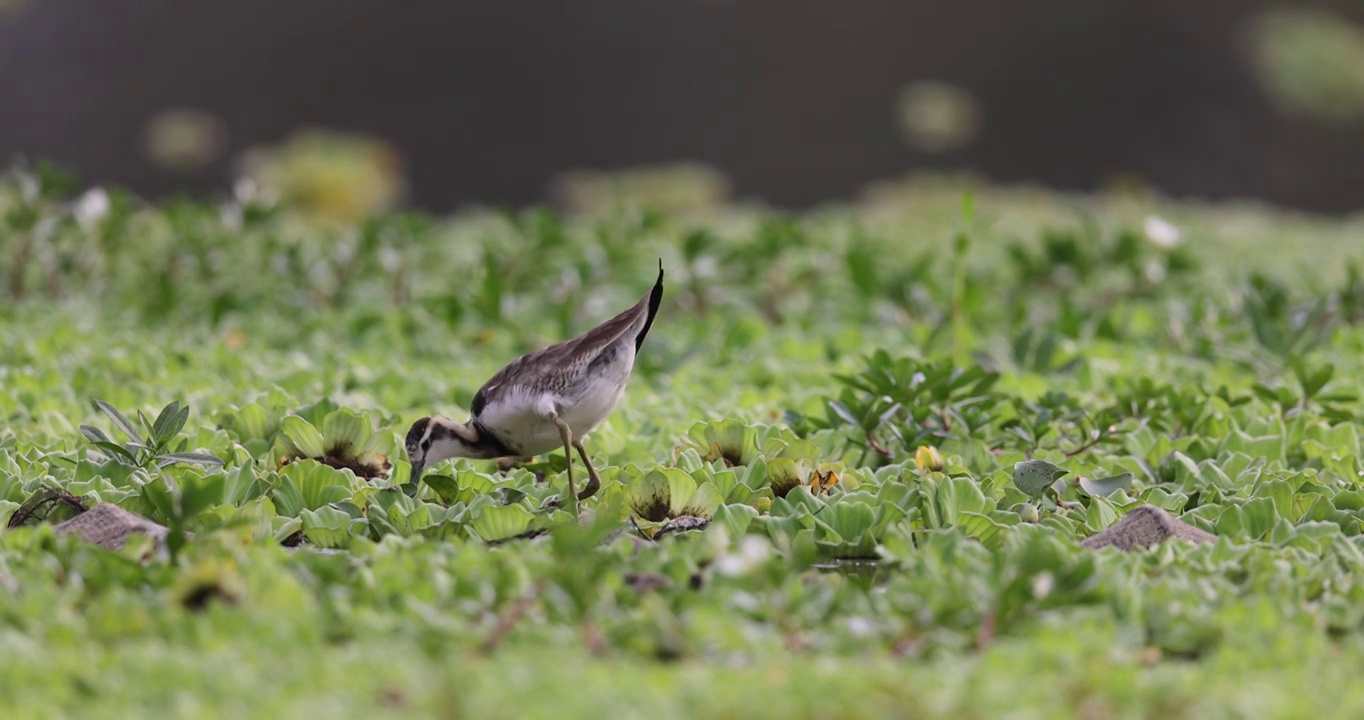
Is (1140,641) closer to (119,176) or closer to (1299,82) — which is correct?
(119,176)

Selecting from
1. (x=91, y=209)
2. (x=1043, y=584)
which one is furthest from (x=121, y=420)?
(x=91, y=209)

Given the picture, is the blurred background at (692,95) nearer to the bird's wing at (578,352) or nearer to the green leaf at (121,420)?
the green leaf at (121,420)

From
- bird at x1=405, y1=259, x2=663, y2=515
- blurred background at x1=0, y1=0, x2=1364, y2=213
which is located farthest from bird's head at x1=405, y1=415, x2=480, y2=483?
blurred background at x1=0, y1=0, x2=1364, y2=213

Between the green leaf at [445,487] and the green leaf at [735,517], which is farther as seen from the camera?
the green leaf at [445,487]

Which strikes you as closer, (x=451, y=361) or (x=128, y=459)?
(x=128, y=459)

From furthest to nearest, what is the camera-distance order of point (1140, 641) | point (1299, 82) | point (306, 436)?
point (1299, 82) → point (306, 436) → point (1140, 641)

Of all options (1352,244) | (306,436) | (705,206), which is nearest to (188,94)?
(705,206)

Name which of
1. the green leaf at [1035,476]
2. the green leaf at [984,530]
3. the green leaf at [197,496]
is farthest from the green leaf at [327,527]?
the green leaf at [1035,476]
